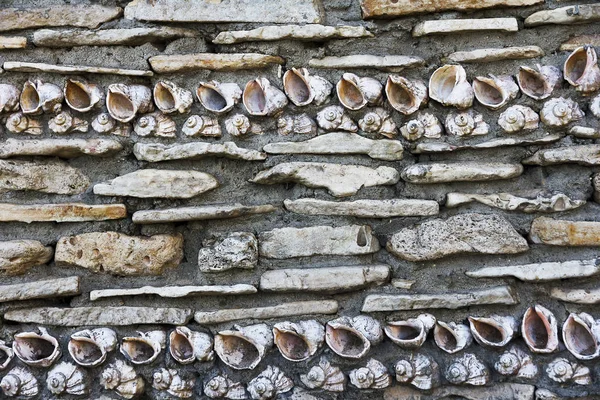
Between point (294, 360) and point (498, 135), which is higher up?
point (498, 135)

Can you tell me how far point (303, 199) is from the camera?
66.6 inches

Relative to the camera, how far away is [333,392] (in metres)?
1.66

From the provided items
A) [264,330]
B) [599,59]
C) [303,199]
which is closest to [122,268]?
[264,330]

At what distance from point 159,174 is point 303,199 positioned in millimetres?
388

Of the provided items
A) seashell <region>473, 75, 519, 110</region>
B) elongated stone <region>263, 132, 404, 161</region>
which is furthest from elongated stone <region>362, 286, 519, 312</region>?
seashell <region>473, 75, 519, 110</region>

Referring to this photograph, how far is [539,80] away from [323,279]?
0.78 metres

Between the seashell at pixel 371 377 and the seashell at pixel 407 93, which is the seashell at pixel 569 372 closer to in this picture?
the seashell at pixel 371 377

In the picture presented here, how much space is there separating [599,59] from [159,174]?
1.21 m

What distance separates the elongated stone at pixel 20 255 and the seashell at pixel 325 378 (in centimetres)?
77

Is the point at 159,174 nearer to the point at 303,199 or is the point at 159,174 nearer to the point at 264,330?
the point at 303,199

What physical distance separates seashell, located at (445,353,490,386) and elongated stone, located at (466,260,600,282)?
0.74 feet

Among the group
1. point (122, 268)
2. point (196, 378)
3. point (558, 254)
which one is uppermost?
point (558, 254)

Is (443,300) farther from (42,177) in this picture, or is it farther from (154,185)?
(42,177)

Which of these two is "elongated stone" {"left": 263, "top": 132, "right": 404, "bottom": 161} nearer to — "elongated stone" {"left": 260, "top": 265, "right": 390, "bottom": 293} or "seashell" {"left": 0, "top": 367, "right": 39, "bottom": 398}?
"elongated stone" {"left": 260, "top": 265, "right": 390, "bottom": 293}
